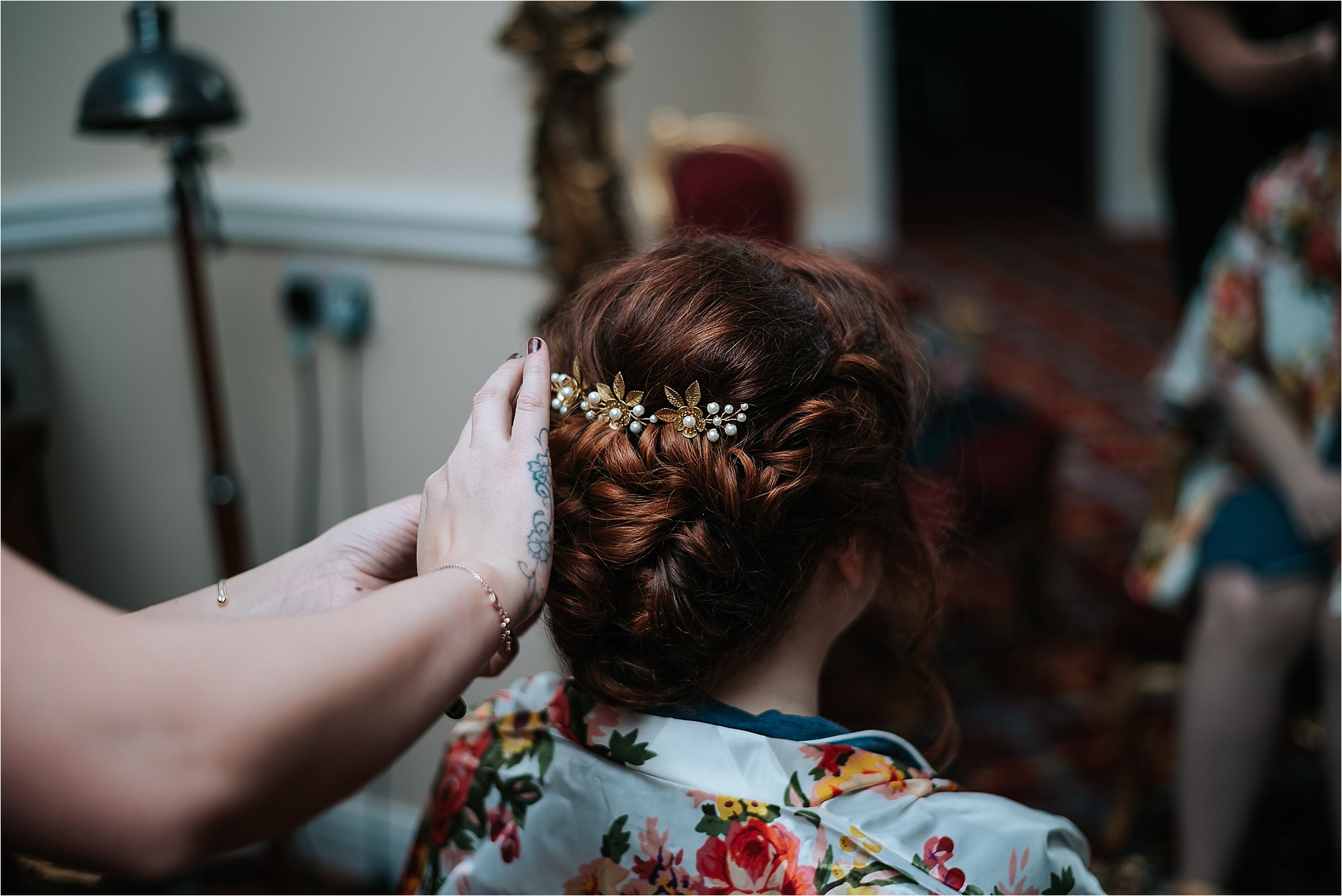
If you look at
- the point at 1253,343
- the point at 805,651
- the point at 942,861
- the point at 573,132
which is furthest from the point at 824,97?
the point at 942,861

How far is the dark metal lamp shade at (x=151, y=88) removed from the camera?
1412 mm

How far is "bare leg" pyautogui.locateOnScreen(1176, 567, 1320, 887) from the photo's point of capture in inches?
62.3

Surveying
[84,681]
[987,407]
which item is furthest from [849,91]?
[84,681]

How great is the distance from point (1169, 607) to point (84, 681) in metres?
1.69

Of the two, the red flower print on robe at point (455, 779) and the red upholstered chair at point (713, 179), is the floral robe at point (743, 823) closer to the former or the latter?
the red flower print on robe at point (455, 779)

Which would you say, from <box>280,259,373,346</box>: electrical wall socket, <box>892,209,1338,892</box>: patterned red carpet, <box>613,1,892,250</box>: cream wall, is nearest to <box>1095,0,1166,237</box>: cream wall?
<box>613,1,892,250</box>: cream wall

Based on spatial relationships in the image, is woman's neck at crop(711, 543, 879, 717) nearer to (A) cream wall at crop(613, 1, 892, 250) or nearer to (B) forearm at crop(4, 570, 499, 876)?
(B) forearm at crop(4, 570, 499, 876)

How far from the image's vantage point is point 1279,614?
1572mm

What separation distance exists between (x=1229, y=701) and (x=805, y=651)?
41.8 inches

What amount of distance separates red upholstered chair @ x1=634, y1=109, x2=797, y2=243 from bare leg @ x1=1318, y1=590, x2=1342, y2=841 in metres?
1.41

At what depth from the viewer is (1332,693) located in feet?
4.91

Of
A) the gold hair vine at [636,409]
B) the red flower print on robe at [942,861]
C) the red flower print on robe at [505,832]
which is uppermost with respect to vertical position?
→ the gold hair vine at [636,409]

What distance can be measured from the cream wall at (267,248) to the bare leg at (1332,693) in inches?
46.4

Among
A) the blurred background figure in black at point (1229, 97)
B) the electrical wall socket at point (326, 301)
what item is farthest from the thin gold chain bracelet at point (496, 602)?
the blurred background figure in black at point (1229, 97)
